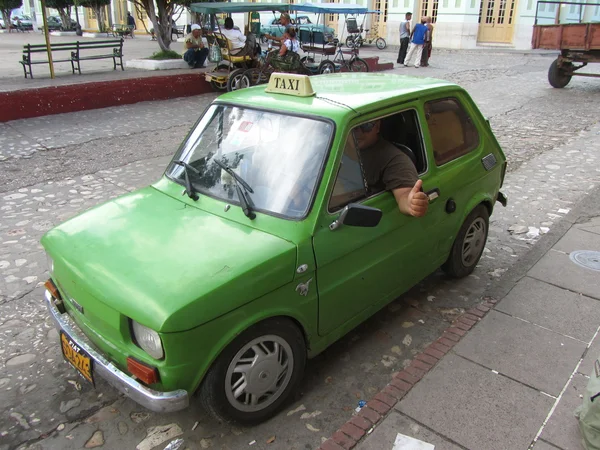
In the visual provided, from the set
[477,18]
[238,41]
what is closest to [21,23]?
[477,18]

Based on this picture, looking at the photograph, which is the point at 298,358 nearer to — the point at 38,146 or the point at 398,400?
the point at 398,400

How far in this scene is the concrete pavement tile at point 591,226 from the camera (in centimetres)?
548

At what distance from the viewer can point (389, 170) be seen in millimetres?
3389

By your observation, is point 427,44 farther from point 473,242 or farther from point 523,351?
point 523,351

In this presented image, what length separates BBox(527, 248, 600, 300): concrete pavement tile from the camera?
4.34 m

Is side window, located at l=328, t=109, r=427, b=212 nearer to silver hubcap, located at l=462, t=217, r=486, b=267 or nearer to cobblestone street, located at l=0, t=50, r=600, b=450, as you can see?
silver hubcap, located at l=462, t=217, r=486, b=267

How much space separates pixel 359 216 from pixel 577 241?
11.3 feet

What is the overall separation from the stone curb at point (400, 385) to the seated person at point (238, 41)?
36.1 feet

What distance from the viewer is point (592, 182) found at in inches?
275

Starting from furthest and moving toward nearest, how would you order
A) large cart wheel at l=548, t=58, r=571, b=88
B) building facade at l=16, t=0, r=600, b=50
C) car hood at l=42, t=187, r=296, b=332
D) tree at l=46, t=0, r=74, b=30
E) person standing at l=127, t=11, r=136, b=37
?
person standing at l=127, t=11, r=136, b=37
tree at l=46, t=0, r=74, b=30
building facade at l=16, t=0, r=600, b=50
large cart wheel at l=548, t=58, r=571, b=88
car hood at l=42, t=187, r=296, b=332

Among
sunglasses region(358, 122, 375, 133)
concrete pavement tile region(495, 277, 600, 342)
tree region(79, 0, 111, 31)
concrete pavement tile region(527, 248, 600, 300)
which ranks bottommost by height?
concrete pavement tile region(495, 277, 600, 342)

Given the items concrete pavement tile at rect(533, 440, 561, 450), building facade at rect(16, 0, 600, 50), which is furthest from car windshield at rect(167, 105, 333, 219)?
building facade at rect(16, 0, 600, 50)

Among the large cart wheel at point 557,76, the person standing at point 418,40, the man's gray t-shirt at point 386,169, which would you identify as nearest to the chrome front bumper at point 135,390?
the man's gray t-shirt at point 386,169

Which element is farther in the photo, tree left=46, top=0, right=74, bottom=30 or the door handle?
tree left=46, top=0, right=74, bottom=30
